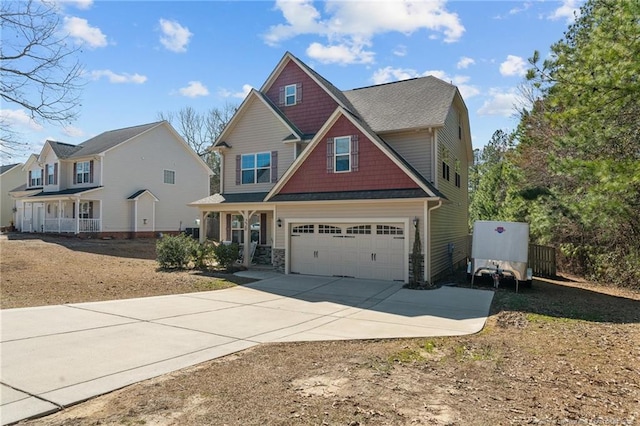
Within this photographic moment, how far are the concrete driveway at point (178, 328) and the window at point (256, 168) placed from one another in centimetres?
706

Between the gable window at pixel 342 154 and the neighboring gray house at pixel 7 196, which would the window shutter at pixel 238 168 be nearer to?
the gable window at pixel 342 154

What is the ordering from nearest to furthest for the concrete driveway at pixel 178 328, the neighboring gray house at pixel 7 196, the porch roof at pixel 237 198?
the concrete driveway at pixel 178 328, the porch roof at pixel 237 198, the neighboring gray house at pixel 7 196

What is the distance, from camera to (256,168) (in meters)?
19.2

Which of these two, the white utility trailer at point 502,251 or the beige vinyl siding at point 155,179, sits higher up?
the beige vinyl siding at point 155,179

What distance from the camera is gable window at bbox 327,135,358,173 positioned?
48.9 ft

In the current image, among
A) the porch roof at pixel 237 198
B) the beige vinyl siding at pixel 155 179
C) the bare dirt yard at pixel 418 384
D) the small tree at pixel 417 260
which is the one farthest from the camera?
the beige vinyl siding at pixel 155 179

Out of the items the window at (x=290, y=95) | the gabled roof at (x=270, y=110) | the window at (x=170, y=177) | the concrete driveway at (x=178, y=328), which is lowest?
the concrete driveway at (x=178, y=328)

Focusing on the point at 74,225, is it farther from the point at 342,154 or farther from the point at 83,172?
the point at 342,154

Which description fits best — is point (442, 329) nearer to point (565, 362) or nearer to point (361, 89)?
point (565, 362)

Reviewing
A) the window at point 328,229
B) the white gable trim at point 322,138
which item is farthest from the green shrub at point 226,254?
the window at point 328,229

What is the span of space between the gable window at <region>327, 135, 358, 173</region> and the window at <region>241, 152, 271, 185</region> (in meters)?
4.47

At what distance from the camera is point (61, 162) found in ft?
102

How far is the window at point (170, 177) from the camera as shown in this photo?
32.7 meters

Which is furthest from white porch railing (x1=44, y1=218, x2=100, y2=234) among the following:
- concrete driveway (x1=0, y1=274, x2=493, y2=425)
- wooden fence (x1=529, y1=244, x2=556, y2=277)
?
wooden fence (x1=529, y1=244, x2=556, y2=277)
